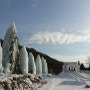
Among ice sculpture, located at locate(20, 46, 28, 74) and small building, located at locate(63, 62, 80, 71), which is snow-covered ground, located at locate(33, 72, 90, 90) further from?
small building, located at locate(63, 62, 80, 71)

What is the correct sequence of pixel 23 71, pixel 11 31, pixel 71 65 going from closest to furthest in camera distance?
pixel 11 31 → pixel 23 71 → pixel 71 65

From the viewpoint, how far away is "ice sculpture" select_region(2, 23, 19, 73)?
38.3 meters

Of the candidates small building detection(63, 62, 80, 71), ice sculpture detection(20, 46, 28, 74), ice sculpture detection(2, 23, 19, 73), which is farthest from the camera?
small building detection(63, 62, 80, 71)

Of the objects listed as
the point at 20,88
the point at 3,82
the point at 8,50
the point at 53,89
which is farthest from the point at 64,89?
the point at 8,50

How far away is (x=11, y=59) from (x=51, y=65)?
90.6 meters

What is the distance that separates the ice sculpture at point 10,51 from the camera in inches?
1510

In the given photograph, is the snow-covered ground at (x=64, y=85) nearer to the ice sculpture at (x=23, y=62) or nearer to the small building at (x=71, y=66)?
the ice sculpture at (x=23, y=62)

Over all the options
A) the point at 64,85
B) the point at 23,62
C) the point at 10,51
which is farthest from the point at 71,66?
the point at 64,85

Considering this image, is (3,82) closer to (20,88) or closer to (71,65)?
(20,88)

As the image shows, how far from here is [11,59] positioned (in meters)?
39.2

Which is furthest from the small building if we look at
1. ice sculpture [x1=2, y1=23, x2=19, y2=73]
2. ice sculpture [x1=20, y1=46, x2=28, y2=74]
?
ice sculpture [x1=2, y1=23, x2=19, y2=73]

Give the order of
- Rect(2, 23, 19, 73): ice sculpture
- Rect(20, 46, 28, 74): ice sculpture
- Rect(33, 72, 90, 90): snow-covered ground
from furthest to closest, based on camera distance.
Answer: Rect(20, 46, 28, 74): ice sculpture → Rect(2, 23, 19, 73): ice sculpture → Rect(33, 72, 90, 90): snow-covered ground

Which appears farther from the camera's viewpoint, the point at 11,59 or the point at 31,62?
the point at 31,62

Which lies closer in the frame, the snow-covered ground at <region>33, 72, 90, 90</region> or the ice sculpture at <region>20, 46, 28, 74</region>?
the snow-covered ground at <region>33, 72, 90, 90</region>
